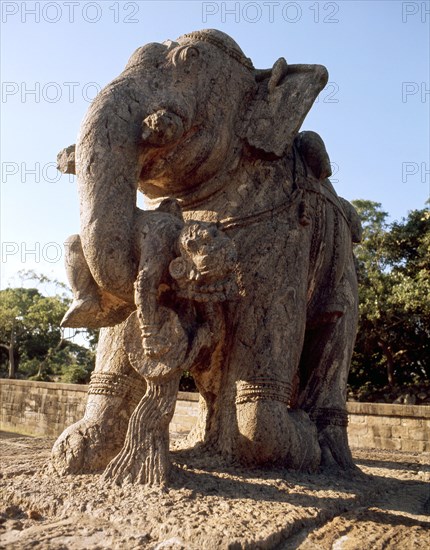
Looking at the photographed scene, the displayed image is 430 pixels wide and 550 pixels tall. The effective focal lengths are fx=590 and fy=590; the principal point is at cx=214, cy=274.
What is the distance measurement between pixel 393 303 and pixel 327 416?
1247cm

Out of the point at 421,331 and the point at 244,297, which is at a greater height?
the point at 421,331

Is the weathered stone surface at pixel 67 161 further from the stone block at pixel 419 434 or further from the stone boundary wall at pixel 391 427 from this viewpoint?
the stone block at pixel 419 434

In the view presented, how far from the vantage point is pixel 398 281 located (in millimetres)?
15000

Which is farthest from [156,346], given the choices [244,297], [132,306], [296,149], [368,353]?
[368,353]

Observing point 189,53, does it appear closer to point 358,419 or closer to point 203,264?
point 203,264

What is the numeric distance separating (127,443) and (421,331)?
1489 centimetres

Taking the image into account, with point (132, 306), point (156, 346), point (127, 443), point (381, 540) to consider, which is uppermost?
point (132, 306)

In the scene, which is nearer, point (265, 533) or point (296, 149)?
point (265, 533)

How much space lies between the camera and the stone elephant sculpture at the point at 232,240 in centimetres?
201

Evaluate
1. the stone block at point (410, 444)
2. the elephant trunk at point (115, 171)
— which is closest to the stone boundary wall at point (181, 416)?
the stone block at point (410, 444)

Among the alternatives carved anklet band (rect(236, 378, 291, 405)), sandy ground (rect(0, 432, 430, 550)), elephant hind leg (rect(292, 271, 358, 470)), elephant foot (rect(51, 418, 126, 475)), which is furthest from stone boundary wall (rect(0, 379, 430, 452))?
elephant foot (rect(51, 418, 126, 475))

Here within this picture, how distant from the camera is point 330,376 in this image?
8.53ft

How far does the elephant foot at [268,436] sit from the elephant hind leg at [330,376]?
32 cm

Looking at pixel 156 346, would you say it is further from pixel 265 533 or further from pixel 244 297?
pixel 265 533
